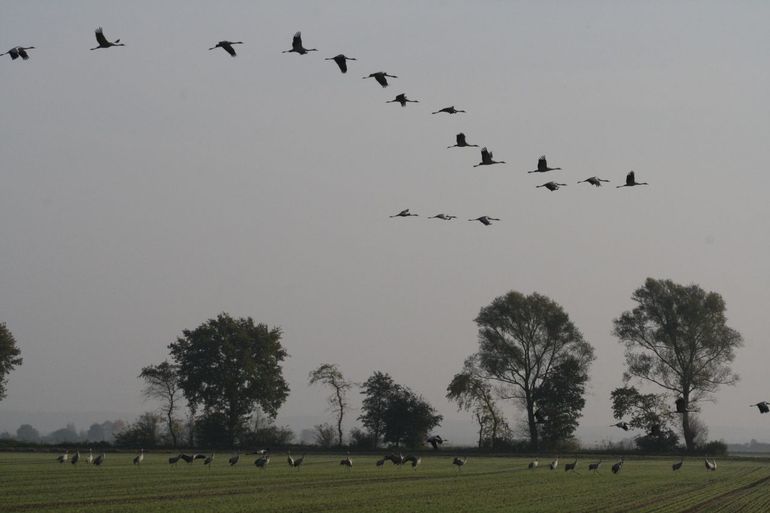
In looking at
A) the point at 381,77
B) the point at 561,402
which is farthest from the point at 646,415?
the point at 381,77

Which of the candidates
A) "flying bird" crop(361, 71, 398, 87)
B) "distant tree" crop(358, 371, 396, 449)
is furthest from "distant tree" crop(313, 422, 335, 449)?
"flying bird" crop(361, 71, 398, 87)

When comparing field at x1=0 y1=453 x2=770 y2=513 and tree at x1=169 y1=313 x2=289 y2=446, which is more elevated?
tree at x1=169 y1=313 x2=289 y2=446

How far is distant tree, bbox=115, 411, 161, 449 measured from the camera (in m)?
106

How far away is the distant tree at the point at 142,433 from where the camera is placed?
106m

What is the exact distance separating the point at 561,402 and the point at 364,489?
201 ft

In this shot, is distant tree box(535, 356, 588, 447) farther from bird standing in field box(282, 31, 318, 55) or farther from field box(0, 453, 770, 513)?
bird standing in field box(282, 31, 318, 55)

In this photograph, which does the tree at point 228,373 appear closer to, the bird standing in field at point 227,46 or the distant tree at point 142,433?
the distant tree at point 142,433

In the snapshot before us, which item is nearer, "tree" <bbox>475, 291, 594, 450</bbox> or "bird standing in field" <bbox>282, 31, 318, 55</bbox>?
"bird standing in field" <bbox>282, 31, 318, 55</bbox>

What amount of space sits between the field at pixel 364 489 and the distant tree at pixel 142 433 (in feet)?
130

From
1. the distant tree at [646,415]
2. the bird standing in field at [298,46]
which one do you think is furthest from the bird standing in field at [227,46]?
the distant tree at [646,415]

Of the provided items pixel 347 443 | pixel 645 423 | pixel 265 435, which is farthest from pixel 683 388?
pixel 265 435

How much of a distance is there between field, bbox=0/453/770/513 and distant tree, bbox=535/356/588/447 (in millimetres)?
36120

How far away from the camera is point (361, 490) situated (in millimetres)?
44344

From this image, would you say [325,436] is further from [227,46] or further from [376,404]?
[227,46]
